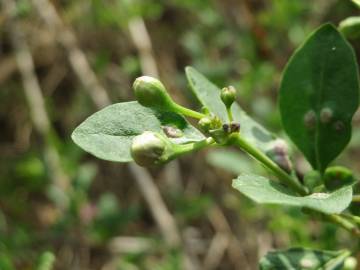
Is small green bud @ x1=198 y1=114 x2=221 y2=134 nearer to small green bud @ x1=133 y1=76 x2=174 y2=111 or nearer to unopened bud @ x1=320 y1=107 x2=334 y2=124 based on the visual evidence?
small green bud @ x1=133 y1=76 x2=174 y2=111

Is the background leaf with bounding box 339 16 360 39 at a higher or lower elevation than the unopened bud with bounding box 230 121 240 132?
higher

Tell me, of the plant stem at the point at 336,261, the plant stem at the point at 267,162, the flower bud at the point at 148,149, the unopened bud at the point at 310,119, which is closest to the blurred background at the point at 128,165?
the plant stem at the point at 336,261

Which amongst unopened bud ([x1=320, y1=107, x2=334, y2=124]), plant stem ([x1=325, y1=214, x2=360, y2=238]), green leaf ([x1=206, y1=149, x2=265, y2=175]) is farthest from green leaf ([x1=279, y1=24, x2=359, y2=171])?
green leaf ([x1=206, y1=149, x2=265, y2=175])

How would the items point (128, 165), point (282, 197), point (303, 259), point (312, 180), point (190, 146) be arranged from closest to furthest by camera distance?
point (282, 197) → point (190, 146) → point (312, 180) → point (303, 259) → point (128, 165)

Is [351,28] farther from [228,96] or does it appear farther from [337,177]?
[228,96]

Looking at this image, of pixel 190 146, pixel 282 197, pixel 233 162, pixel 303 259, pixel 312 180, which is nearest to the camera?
pixel 282 197

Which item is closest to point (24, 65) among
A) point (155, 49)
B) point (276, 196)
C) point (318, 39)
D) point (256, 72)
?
point (155, 49)

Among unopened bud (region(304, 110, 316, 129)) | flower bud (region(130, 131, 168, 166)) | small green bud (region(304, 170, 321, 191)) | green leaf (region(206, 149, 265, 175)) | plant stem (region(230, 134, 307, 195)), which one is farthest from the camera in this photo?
green leaf (region(206, 149, 265, 175))

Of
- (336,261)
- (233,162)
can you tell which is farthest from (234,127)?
(233,162)
